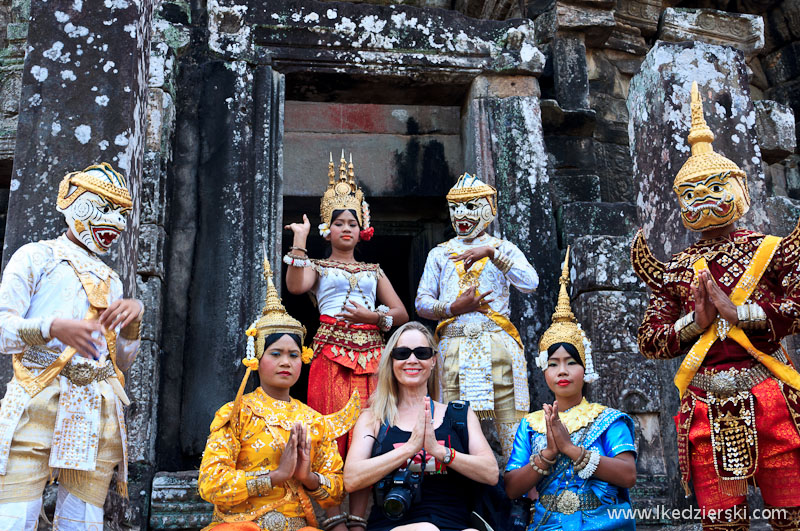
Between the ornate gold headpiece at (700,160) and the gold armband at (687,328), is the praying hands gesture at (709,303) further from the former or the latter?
the ornate gold headpiece at (700,160)

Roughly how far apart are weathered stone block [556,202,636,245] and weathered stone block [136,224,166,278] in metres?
2.81

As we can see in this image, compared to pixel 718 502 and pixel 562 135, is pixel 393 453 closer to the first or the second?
pixel 718 502

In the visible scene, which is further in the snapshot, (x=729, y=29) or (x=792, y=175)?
(x=792, y=175)

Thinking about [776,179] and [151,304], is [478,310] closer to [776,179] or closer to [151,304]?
[151,304]

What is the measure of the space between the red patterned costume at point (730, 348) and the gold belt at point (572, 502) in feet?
1.38

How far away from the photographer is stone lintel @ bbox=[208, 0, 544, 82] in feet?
20.8

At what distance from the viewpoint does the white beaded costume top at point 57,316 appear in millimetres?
3596

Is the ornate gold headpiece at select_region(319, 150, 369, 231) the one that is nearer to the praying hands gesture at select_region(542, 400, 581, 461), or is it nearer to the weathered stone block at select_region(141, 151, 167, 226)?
the weathered stone block at select_region(141, 151, 167, 226)

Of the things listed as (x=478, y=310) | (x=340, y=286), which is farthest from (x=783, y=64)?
(x=340, y=286)

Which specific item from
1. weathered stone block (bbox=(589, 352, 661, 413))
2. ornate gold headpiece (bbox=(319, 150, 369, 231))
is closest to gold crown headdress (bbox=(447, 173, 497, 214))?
ornate gold headpiece (bbox=(319, 150, 369, 231))

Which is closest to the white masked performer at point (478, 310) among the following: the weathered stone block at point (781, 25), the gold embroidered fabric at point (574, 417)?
the gold embroidered fabric at point (574, 417)

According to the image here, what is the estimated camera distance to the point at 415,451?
151 inches

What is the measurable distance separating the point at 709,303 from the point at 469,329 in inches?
65.1

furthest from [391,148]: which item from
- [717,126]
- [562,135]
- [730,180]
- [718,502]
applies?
[718,502]
